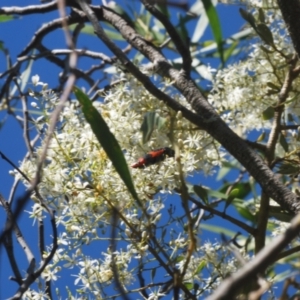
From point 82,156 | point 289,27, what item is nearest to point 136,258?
point 82,156

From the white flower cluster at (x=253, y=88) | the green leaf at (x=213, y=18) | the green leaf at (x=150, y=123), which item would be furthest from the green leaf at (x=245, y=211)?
the green leaf at (x=150, y=123)

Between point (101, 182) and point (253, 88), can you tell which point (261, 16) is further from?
point (101, 182)

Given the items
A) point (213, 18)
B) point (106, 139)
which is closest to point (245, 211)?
point (213, 18)

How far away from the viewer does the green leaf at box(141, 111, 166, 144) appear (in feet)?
2.76

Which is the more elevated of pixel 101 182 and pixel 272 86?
pixel 272 86

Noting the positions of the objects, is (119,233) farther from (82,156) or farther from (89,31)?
(89,31)

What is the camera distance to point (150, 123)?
2.79 feet

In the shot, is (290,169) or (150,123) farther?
(290,169)

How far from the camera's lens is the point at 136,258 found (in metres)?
0.86

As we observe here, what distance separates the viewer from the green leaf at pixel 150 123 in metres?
0.84

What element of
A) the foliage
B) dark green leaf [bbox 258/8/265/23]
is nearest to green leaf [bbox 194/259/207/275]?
the foliage

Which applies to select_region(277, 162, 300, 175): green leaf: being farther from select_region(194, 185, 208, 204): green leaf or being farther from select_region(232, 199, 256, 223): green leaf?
select_region(232, 199, 256, 223): green leaf

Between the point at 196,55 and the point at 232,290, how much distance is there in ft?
4.82

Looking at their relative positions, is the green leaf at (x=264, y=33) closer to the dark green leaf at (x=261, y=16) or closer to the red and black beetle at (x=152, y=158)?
the dark green leaf at (x=261, y=16)
